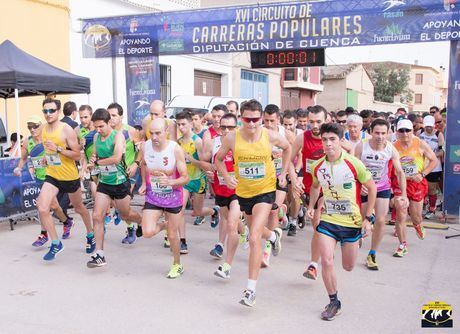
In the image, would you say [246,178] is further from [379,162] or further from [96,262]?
[96,262]

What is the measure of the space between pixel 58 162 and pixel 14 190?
2163mm

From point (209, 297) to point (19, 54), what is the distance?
6951 millimetres

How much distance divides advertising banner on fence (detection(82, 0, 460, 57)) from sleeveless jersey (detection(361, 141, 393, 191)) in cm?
387

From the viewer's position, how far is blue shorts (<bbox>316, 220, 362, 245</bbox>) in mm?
4508

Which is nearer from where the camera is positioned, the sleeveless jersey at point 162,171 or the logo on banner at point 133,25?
the sleeveless jersey at point 162,171

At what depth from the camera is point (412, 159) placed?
691 cm

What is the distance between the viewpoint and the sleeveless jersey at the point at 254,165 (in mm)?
5059

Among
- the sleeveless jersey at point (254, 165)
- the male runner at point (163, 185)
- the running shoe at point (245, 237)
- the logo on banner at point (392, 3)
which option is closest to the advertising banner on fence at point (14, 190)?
the male runner at point (163, 185)

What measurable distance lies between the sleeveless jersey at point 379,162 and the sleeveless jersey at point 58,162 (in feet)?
12.4

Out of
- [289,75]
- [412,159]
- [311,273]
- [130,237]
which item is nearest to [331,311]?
[311,273]

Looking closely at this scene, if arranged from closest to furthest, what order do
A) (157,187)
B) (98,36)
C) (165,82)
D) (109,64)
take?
(157,187), (98,36), (109,64), (165,82)

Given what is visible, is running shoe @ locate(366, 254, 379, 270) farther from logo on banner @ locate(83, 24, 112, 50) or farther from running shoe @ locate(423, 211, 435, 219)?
logo on banner @ locate(83, 24, 112, 50)

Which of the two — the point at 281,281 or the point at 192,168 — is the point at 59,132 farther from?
the point at 281,281

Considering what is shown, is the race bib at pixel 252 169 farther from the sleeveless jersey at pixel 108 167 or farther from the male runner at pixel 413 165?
the male runner at pixel 413 165
